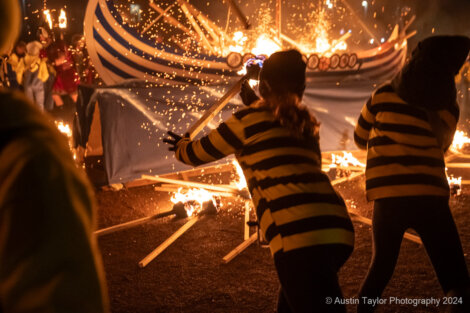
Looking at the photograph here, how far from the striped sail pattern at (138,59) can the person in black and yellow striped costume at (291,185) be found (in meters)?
5.89

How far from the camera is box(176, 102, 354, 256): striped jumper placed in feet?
6.51

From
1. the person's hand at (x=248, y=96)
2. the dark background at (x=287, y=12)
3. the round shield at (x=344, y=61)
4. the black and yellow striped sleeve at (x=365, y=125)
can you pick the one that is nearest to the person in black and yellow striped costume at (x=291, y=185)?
the person's hand at (x=248, y=96)

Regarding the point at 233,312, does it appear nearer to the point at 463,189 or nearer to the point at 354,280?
the point at 354,280

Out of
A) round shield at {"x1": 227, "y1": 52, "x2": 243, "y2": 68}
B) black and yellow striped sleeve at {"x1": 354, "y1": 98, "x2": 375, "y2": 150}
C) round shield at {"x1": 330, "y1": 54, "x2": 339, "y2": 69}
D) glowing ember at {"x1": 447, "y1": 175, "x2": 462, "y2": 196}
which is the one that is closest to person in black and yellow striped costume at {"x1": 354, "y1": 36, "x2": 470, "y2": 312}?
black and yellow striped sleeve at {"x1": 354, "y1": 98, "x2": 375, "y2": 150}

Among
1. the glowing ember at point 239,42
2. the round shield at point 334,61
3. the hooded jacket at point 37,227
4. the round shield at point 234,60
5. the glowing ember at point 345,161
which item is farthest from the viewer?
the glowing ember at point 239,42

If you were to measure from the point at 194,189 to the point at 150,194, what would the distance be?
1113mm

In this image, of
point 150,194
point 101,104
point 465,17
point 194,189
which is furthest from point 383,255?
point 465,17

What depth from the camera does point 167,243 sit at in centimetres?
455

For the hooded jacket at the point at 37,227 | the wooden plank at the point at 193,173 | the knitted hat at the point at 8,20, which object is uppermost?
the knitted hat at the point at 8,20

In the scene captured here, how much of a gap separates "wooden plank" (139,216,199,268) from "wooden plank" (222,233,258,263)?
0.73 metres

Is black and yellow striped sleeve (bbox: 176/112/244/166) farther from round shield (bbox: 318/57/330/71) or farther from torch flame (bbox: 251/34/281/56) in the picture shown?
torch flame (bbox: 251/34/281/56)

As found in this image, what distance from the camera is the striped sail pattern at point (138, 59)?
7945mm

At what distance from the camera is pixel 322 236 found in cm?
197

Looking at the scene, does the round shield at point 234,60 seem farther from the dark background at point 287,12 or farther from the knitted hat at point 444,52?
the dark background at point 287,12
